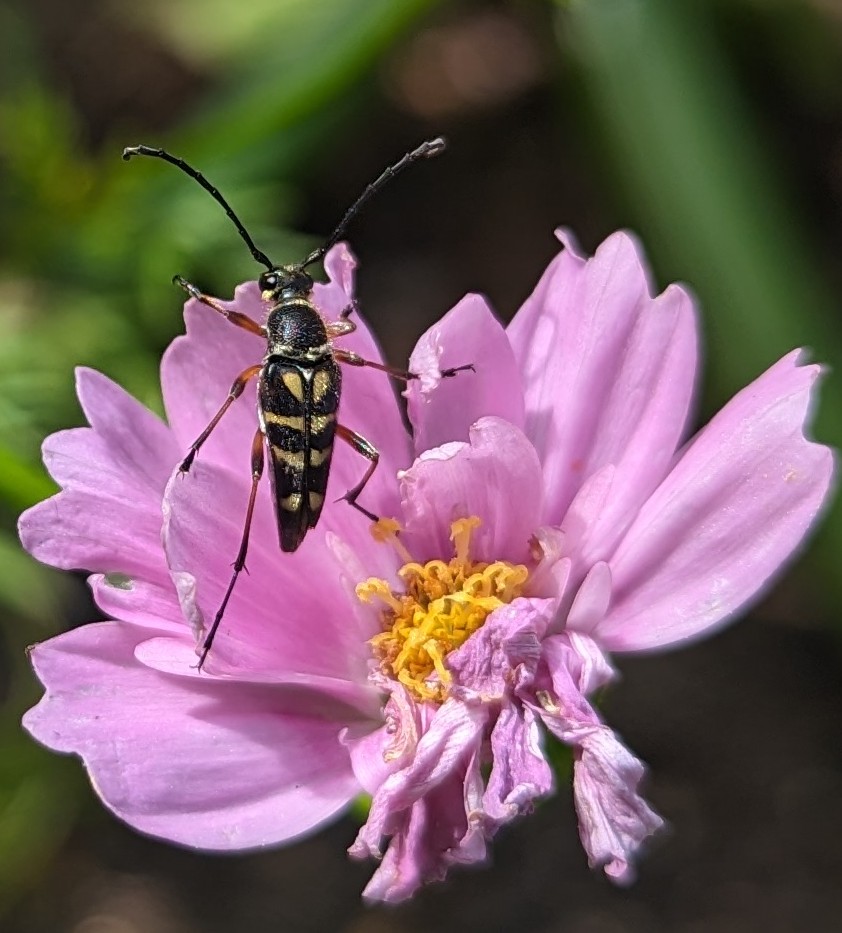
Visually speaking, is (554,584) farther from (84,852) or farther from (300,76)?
(84,852)

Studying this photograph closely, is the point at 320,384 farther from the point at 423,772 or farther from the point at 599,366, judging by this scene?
the point at 423,772

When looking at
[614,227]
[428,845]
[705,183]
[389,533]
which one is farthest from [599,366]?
[614,227]

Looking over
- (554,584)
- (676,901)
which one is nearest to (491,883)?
(676,901)

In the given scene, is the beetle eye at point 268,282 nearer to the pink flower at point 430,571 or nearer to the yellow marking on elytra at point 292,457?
the pink flower at point 430,571

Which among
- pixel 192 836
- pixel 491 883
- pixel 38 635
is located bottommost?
pixel 491 883

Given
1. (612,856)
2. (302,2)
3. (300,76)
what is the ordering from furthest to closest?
(302,2) < (300,76) < (612,856)

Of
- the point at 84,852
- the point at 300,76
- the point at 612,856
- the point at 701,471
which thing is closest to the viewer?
the point at 612,856
